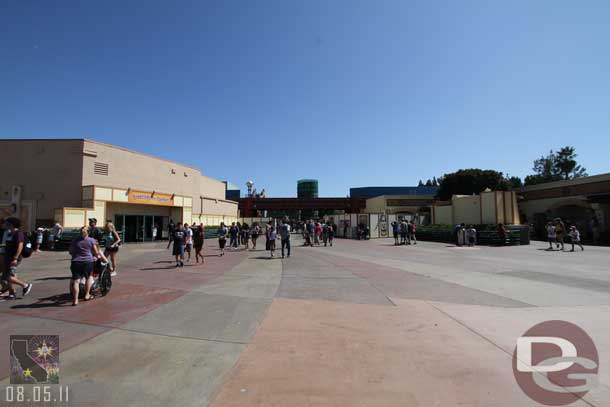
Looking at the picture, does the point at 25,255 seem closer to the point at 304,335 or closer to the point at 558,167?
the point at 304,335

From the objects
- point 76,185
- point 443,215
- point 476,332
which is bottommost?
point 476,332

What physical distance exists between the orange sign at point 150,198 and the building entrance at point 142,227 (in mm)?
1560

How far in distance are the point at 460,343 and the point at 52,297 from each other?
27.2ft

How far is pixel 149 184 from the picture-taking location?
1102 inches

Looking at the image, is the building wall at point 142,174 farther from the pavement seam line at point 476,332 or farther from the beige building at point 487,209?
the beige building at point 487,209

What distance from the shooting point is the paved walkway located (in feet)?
10.2

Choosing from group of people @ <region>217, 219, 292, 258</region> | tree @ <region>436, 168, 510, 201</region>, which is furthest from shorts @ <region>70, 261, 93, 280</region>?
tree @ <region>436, 168, 510, 201</region>

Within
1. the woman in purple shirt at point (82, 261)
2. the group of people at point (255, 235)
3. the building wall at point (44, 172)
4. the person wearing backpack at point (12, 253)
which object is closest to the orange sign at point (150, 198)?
the building wall at point (44, 172)

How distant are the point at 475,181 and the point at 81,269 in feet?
187

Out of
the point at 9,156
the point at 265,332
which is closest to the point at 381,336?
the point at 265,332

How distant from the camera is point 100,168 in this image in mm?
23938

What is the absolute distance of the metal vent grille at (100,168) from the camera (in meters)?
23.6

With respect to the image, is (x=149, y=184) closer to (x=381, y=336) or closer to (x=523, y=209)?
(x=381, y=336)

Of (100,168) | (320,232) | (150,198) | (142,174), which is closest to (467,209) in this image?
(320,232)
